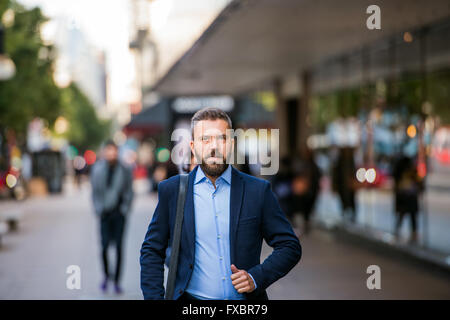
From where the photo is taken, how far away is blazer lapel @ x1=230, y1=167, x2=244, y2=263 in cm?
350

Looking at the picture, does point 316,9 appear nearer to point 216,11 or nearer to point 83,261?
point 216,11

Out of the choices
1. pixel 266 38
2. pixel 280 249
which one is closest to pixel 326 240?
pixel 266 38

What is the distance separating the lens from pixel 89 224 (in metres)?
20.5

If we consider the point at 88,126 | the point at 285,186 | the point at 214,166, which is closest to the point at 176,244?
the point at 214,166

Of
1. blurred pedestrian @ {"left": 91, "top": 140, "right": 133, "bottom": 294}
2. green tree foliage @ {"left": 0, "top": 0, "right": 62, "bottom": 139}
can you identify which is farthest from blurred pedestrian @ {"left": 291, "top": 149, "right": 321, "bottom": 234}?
green tree foliage @ {"left": 0, "top": 0, "right": 62, "bottom": 139}

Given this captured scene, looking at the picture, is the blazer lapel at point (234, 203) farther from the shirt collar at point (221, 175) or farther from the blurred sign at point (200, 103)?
the blurred sign at point (200, 103)

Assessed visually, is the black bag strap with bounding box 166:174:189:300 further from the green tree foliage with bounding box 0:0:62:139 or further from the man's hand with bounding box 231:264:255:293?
the green tree foliage with bounding box 0:0:62:139

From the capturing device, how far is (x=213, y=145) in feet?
11.2

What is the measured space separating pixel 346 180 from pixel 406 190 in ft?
15.1

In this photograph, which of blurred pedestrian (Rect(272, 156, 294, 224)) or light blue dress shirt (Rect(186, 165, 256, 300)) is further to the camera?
blurred pedestrian (Rect(272, 156, 294, 224))

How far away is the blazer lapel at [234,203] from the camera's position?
3504 mm

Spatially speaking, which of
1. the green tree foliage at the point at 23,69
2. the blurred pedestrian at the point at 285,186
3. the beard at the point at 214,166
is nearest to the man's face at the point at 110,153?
the beard at the point at 214,166

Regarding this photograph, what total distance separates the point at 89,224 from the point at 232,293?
17.4m

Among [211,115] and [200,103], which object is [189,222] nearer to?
[211,115]
